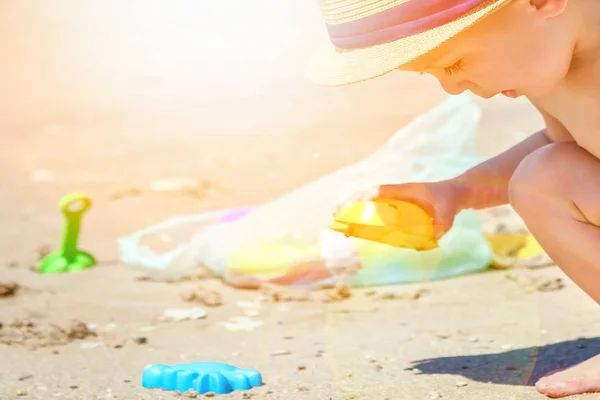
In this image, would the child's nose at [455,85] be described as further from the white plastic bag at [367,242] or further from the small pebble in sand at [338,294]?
the small pebble in sand at [338,294]

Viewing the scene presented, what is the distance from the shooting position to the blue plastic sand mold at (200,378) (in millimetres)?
1628

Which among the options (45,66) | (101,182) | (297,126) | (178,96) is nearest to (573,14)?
(101,182)

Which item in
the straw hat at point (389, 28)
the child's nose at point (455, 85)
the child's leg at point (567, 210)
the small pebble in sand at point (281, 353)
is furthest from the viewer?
the small pebble in sand at point (281, 353)

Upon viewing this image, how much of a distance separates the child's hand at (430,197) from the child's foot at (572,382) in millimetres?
351

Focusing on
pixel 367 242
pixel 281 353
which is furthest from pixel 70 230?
pixel 281 353

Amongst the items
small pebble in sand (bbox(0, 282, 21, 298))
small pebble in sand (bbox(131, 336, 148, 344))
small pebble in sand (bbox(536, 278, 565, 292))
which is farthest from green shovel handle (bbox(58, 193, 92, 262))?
small pebble in sand (bbox(536, 278, 565, 292))

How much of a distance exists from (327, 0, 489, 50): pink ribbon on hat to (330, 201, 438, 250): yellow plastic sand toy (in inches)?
14.2

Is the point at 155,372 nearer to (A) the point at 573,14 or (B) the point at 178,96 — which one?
(A) the point at 573,14

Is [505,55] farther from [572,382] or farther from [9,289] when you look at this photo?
[9,289]

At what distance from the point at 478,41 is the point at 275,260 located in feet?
3.93

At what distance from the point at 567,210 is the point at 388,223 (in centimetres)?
32

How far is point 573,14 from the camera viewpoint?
145 centimetres

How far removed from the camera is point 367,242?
241cm

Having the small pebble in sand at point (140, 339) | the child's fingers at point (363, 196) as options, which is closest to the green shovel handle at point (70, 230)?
the small pebble in sand at point (140, 339)
